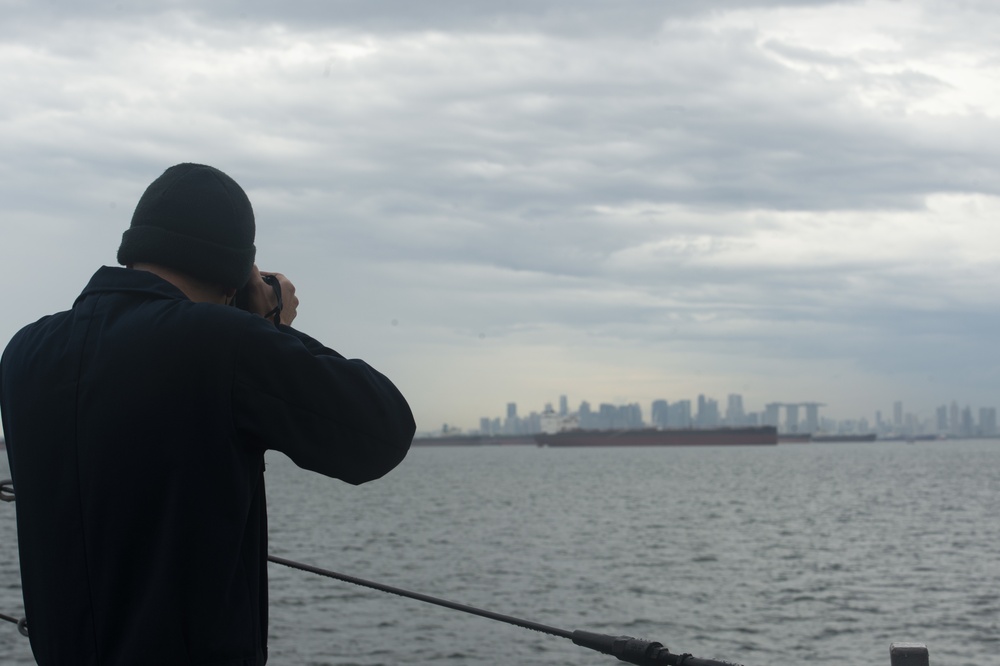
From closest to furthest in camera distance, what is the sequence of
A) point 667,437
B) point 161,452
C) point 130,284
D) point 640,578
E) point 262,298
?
point 161,452, point 130,284, point 262,298, point 640,578, point 667,437

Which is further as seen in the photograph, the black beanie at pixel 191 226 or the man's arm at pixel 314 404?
the black beanie at pixel 191 226

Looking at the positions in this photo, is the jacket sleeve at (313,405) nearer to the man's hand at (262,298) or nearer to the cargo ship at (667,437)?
the man's hand at (262,298)

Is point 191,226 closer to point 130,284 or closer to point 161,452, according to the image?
point 130,284

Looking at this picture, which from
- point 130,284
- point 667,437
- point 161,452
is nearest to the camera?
point 161,452

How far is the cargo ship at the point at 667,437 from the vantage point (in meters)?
133

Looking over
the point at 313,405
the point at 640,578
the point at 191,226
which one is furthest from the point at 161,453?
the point at 640,578

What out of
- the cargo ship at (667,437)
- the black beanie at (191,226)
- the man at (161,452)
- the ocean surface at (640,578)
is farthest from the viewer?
the cargo ship at (667,437)

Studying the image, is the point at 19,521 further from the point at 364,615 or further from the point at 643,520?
the point at 643,520

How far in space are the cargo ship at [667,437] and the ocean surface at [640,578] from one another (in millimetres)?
80907

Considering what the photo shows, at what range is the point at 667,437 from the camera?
137 metres

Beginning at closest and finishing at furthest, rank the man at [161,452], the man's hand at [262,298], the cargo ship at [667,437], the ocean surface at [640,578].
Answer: the man at [161,452], the man's hand at [262,298], the ocean surface at [640,578], the cargo ship at [667,437]

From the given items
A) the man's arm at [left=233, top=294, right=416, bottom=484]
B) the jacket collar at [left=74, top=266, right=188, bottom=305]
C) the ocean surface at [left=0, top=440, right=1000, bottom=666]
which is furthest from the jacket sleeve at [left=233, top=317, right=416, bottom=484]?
the ocean surface at [left=0, top=440, right=1000, bottom=666]

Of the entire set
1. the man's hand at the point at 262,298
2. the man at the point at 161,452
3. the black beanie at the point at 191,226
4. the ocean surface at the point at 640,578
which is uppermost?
the black beanie at the point at 191,226

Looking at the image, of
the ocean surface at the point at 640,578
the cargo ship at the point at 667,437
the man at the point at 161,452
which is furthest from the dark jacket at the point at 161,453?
the cargo ship at the point at 667,437
